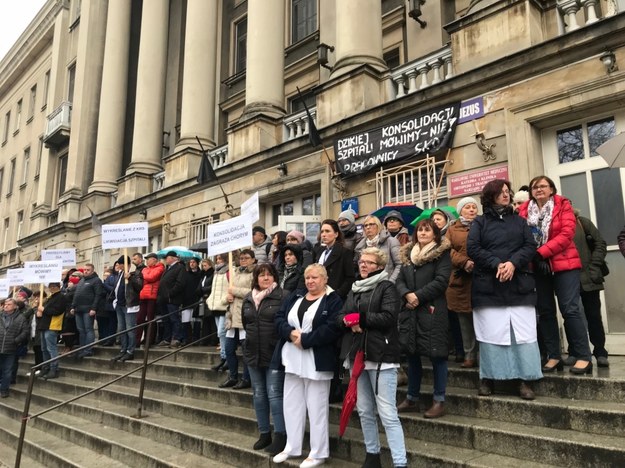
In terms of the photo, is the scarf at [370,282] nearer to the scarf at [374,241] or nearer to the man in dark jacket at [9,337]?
the scarf at [374,241]

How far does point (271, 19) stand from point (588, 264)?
35.7ft

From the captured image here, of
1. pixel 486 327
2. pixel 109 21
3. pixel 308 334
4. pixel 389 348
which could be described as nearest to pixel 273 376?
pixel 308 334

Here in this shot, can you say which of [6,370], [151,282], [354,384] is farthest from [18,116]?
[354,384]

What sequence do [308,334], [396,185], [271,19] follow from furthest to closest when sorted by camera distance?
[271,19] < [396,185] < [308,334]

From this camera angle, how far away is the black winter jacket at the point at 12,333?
398 inches

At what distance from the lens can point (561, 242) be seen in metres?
4.67

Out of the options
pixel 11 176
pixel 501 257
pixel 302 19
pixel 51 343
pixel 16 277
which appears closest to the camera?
pixel 501 257

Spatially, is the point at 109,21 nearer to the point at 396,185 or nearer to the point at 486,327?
the point at 396,185

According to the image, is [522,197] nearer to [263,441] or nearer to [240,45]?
[263,441]

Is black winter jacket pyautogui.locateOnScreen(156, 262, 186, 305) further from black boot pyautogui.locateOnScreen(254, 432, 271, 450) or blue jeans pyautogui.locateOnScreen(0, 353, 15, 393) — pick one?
black boot pyautogui.locateOnScreen(254, 432, 271, 450)

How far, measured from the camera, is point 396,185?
9195 millimetres

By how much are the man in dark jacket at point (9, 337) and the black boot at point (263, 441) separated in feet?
24.4

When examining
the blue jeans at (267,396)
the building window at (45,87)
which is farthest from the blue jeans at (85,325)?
the building window at (45,87)

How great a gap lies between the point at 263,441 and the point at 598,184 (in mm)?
5649
